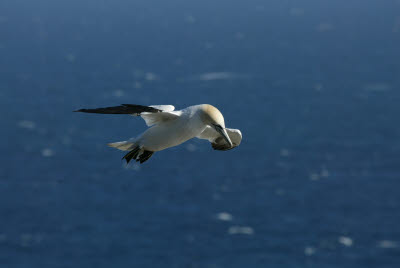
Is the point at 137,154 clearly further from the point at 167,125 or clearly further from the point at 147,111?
the point at 147,111

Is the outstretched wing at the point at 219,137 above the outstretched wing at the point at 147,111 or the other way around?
above

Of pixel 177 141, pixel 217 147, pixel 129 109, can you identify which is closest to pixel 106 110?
pixel 129 109

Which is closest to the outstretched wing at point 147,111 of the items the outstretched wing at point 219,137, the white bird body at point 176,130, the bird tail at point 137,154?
the white bird body at point 176,130

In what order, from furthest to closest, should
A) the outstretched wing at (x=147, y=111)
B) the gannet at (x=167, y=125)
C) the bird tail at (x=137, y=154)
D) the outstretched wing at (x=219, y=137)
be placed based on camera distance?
the outstretched wing at (x=219, y=137) → the bird tail at (x=137, y=154) → the gannet at (x=167, y=125) → the outstretched wing at (x=147, y=111)

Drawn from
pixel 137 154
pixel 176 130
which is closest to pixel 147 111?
pixel 176 130

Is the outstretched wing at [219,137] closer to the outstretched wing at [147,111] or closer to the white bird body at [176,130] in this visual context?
the outstretched wing at [147,111]

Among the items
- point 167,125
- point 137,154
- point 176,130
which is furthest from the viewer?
point 137,154

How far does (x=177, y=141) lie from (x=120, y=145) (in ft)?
10.2

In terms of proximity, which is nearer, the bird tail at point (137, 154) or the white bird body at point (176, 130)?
the white bird body at point (176, 130)

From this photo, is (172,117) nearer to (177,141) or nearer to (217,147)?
(177,141)

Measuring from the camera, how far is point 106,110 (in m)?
18.7

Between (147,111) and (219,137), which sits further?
(219,137)

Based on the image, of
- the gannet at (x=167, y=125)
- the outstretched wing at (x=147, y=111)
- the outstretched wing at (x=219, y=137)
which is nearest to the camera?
the outstretched wing at (x=147, y=111)

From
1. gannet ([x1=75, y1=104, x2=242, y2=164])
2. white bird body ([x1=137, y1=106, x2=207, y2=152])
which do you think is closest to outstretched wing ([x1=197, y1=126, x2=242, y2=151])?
gannet ([x1=75, y1=104, x2=242, y2=164])
